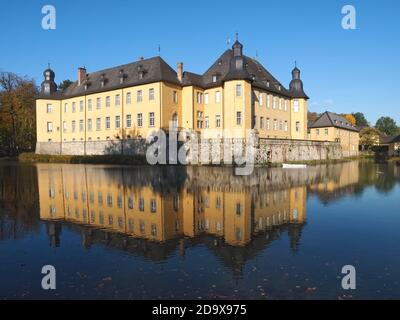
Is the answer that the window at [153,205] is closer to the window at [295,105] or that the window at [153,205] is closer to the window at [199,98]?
the window at [199,98]

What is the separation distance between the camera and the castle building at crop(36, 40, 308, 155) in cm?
3869

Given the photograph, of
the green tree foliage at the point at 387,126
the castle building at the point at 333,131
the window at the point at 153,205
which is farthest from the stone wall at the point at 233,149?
the green tree foliage at the point at 387,126

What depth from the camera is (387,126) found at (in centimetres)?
13462

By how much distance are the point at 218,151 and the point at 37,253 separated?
2960 centimetres

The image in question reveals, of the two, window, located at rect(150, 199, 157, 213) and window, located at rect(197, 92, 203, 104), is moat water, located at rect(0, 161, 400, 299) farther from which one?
window, located at rect(197, 92, 203, 104)

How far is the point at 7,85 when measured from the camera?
6525 centimetres

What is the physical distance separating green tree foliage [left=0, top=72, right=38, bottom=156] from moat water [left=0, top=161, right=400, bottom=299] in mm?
57206

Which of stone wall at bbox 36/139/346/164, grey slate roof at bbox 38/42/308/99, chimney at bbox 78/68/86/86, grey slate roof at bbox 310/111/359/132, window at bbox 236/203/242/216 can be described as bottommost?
window at bbox 236/203/242/216

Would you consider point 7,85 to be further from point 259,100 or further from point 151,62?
point 259,100

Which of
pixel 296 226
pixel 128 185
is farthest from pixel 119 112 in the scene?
pixel 296 226

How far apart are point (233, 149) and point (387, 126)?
412 feet

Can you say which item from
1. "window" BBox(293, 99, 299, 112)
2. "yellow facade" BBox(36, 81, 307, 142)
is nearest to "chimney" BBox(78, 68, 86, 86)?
"yellow facade" BBox(36, 81, 307, 142)

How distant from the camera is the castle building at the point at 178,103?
38.7m

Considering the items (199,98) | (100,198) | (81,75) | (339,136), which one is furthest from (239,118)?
(339,136)
